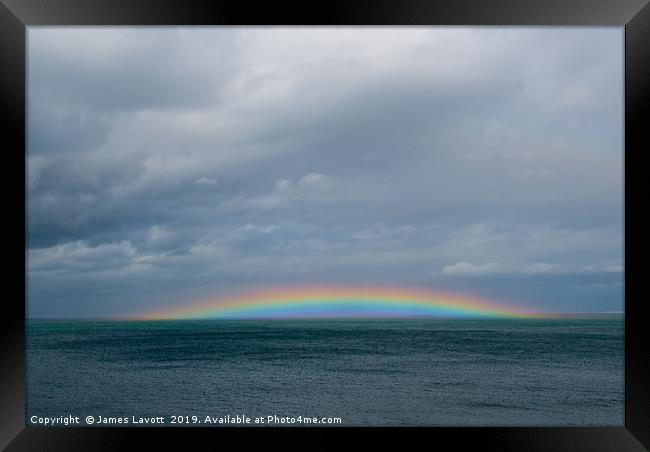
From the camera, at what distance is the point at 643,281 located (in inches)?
84.6

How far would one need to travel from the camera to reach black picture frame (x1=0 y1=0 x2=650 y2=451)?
216cm

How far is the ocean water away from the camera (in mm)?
19547

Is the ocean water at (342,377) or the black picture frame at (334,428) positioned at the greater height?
the black picture frame at (334,428)

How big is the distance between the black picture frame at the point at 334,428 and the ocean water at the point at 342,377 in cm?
1390

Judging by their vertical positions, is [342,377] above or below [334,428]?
below

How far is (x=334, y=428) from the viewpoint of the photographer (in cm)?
218

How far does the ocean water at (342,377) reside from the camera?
64.1ft

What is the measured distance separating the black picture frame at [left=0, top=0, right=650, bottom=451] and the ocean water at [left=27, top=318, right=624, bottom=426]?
45.6 feet

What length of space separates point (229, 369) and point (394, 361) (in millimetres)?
8297

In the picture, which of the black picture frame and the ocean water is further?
the ocean water

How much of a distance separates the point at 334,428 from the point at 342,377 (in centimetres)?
2247

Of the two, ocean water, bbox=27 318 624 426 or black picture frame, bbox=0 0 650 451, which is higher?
black picture frame, bbox=0 0 650 451

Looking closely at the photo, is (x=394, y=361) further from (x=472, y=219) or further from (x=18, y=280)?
(x=18, y=280)

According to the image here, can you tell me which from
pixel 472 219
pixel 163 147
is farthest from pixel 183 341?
pixel 472 219
